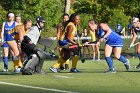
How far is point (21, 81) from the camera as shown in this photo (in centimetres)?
1337

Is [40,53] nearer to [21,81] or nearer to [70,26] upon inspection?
[70,26]

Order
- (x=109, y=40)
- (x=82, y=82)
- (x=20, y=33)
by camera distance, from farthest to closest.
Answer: (x=20, y=33) → (x=109, y=40) → (x=82, y=82)

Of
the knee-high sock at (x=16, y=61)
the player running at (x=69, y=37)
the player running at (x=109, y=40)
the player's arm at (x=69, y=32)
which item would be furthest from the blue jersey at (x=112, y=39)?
the knee-high sock at (x=16, y=61)

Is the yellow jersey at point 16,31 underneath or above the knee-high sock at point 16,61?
above

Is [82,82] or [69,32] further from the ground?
[69,32]

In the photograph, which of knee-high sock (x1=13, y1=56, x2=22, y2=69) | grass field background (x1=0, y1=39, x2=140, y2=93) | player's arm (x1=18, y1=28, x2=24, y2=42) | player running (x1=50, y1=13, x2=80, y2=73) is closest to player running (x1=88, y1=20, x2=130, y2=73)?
grass field background (x1=0, y1=39, x2=140, y2=93)

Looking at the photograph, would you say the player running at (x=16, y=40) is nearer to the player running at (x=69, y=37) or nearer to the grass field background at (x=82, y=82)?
the player running at (x=69, y=37)

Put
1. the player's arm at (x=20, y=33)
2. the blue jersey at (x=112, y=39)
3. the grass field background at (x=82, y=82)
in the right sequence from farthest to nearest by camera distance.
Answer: the player's arm at (x=20, y=33) < the blue jersey at (x=112, y=39) < the grass field background at (x=82, y=82)

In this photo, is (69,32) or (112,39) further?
(112,39)

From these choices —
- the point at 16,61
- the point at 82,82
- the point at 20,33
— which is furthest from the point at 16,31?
the point at 82,82

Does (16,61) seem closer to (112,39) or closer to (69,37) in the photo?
(69,37)

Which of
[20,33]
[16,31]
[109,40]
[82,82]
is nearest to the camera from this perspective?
[82,82]

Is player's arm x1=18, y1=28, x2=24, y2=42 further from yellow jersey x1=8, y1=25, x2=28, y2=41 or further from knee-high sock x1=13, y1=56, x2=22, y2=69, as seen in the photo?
knee-high sock x1=13, y1=56, x2=22, y2=69

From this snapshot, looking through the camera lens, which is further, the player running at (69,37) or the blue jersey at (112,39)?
the blue jersey at (112,39)
